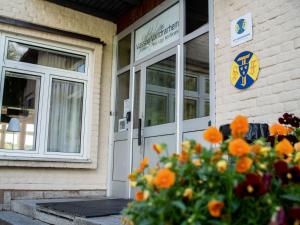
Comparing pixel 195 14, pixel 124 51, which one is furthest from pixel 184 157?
pixel 124 51

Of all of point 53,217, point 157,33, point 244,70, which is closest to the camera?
point 244,70

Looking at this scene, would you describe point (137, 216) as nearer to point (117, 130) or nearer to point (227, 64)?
point (227, 64)

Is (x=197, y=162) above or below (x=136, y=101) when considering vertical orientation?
below

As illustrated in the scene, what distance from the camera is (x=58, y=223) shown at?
3.12 m

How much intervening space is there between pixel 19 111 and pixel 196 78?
7.86 feet

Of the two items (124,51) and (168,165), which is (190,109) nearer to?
(124,51)

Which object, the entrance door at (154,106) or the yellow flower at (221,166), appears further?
the entrance door at (154,106)

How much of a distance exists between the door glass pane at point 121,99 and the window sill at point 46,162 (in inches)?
25.8

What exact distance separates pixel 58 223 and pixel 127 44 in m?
2.93

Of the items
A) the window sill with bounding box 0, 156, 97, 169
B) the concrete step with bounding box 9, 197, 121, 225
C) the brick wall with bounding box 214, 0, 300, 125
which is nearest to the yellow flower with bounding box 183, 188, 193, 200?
the concrete step with bounding box 9, 197, 121, 225

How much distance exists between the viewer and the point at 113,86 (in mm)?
5262

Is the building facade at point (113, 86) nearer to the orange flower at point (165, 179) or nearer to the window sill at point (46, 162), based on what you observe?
the window sill at point (46, 162)

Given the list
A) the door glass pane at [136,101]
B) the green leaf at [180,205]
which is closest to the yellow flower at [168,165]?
the green leaf at [180,205]

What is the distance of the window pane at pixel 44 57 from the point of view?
461cm
